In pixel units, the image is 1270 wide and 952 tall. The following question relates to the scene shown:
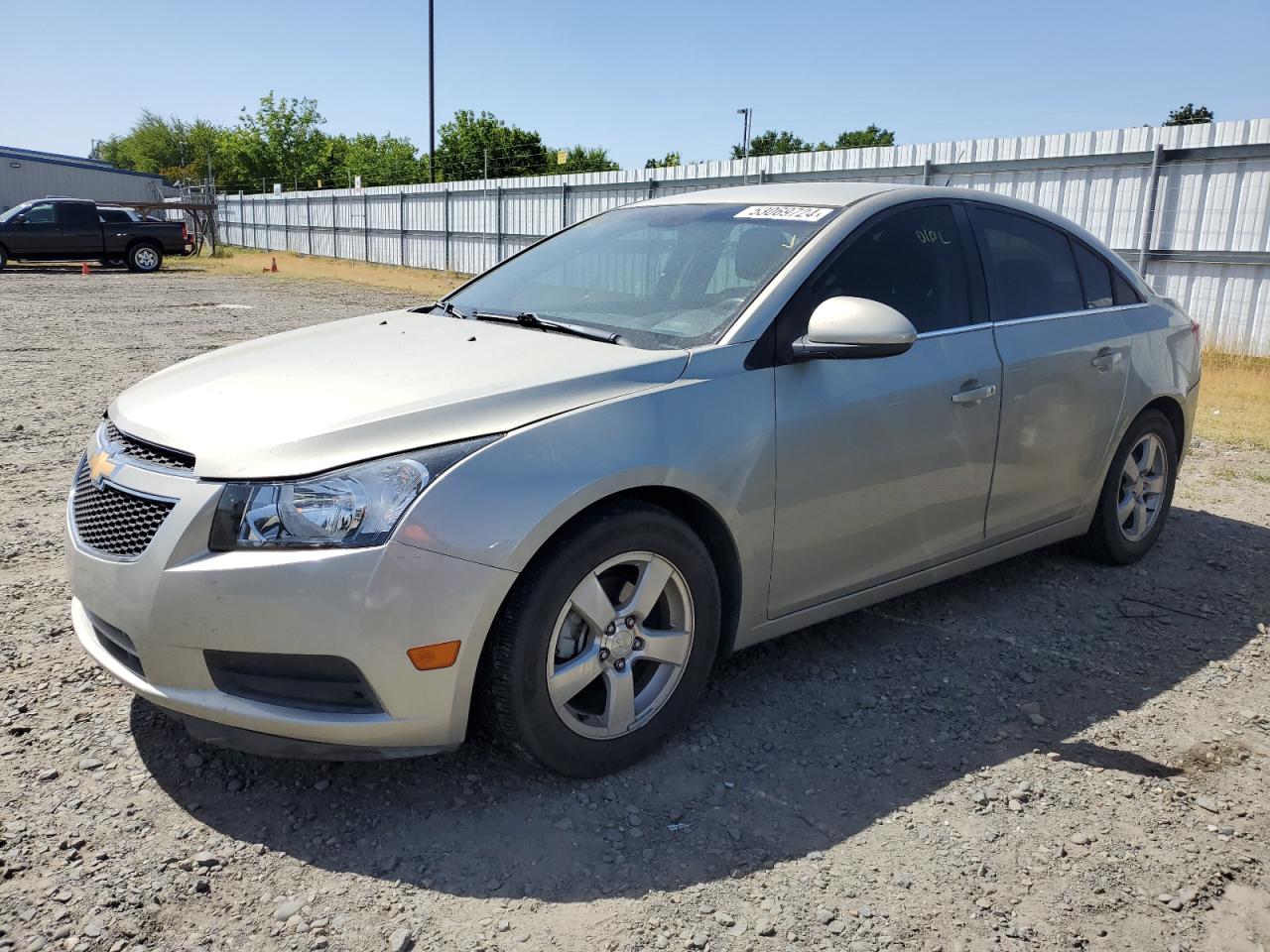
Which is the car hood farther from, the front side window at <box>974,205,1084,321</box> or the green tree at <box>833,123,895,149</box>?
the green tree at <box>833,123,895,149</box>

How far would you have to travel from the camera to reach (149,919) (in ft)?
7.61

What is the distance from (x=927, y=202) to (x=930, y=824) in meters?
2.32

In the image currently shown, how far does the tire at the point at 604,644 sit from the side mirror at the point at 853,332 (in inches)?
29.0

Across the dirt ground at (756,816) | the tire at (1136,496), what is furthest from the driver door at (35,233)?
the tire at (1136,496)

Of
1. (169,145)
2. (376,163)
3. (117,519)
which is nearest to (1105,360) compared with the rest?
(117,519)

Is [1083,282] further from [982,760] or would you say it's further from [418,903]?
[418,903]

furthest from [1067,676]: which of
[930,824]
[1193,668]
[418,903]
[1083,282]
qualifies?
[418,903]

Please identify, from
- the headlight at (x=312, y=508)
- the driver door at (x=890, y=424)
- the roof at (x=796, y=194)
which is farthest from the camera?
the roof at (x=796, y=194)

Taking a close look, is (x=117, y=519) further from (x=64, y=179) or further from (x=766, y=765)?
(x=64, y=179)

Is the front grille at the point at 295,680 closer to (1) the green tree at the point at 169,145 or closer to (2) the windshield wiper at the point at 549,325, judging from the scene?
A: (2) the windshield wiper at the point at 549,325

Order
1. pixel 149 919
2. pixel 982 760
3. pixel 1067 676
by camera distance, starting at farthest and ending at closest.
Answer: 1. pixel 1067 676
2. pixel 982 760
3. pixel 149 919

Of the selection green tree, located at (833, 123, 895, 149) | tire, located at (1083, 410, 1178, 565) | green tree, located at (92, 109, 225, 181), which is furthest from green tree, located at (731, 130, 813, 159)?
tire, located at (1083, 410, 1178, 565)

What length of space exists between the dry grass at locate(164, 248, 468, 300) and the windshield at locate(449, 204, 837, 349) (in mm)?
16841

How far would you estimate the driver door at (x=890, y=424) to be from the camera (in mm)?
3258
